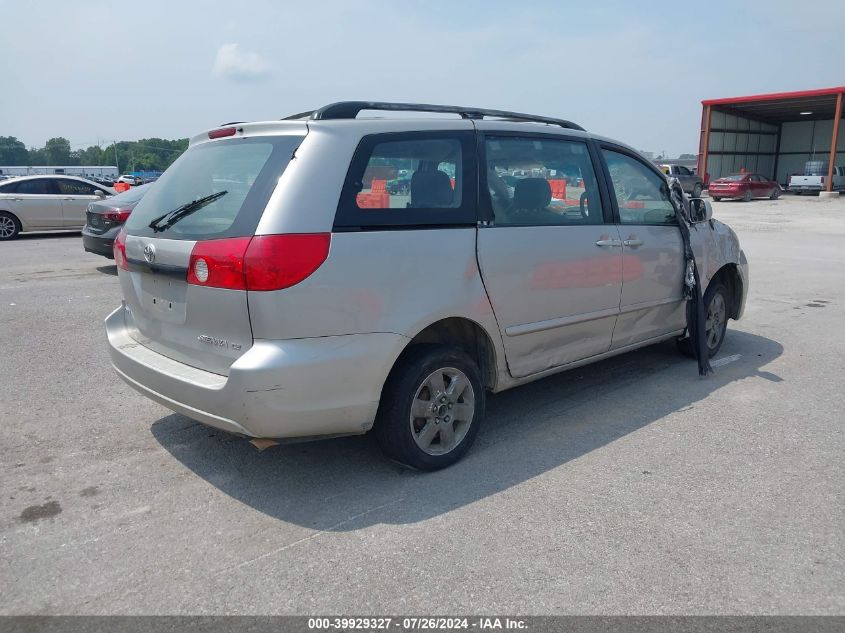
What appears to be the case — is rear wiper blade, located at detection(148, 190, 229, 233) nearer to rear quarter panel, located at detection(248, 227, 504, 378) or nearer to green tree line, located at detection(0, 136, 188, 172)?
rear quarter panel, located at detection(248, 227, 504, 378)

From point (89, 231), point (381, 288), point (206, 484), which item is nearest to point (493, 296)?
point (381, 288)

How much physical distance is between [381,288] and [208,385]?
36.9 inches

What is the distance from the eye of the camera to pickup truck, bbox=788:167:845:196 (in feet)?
128

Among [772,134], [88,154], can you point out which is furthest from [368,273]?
[88,154]

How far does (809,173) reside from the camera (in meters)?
41.0

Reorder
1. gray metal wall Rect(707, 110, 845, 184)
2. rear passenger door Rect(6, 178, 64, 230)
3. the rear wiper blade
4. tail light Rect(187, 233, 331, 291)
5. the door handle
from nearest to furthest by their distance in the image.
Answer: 1. tail light Rect(187, 233, 331, 291)
2. the rear wiper blade
3. the door handle
4. rear passenger door Rect(6, 178, 64, 230)
5. gray metal wall Rect(707, 110, 845, 184)

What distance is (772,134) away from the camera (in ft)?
156

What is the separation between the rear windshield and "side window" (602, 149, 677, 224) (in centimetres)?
250

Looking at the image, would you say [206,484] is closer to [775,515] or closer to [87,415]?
[87,415]

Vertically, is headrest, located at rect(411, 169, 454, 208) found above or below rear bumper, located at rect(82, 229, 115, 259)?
above

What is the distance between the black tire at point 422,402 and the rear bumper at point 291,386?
146 mm

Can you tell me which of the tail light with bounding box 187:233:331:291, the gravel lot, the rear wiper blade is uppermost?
the rear wiper blade

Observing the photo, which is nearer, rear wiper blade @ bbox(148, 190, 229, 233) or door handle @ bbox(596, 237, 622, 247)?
rear wiper blade @ bbox(148, 190, 229, 233)

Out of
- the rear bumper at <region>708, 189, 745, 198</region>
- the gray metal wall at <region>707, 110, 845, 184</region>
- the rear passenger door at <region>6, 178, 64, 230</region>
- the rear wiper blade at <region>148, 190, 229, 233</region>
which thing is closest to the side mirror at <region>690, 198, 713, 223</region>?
the rear wiper blade at <region>148, 190, 229, 233</region>
